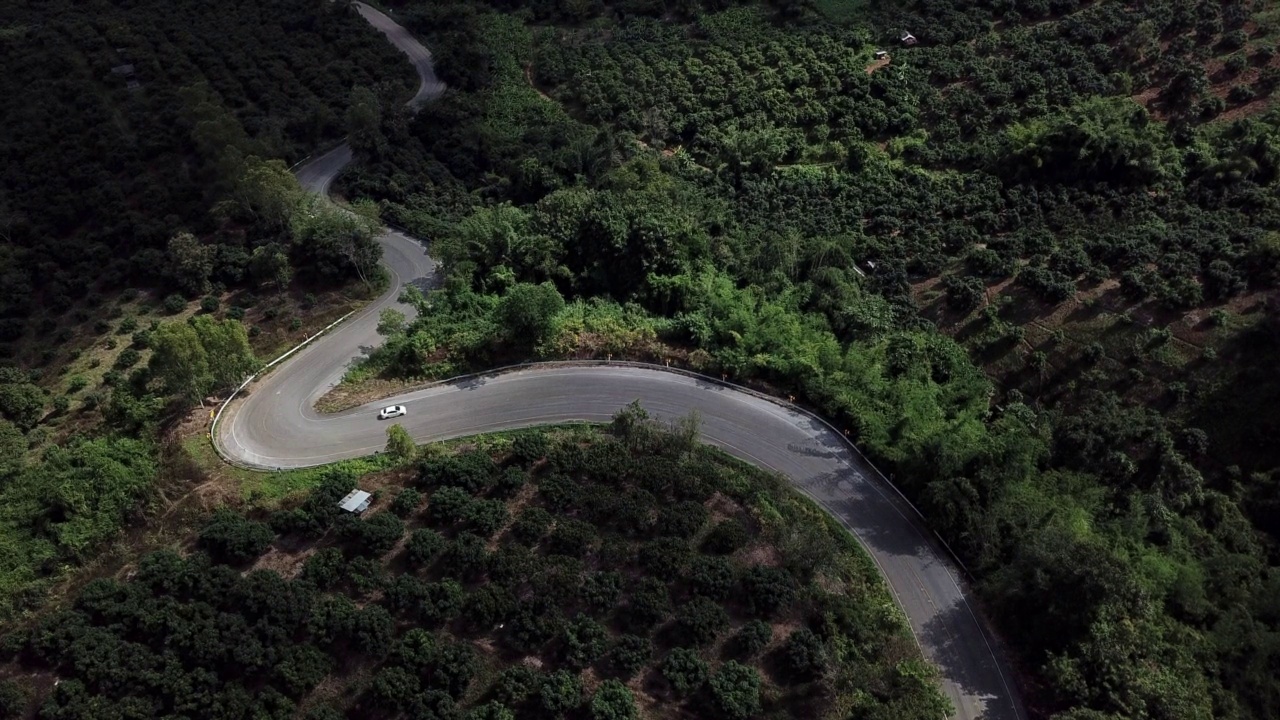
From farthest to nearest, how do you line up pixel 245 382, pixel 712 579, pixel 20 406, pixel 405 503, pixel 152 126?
pixel 152 126
pixel 20 406
pixel 245 382
pixel 405 503
pixel 712 579

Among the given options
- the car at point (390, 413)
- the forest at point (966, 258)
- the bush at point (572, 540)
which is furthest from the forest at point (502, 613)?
the forest at point (966, 258)

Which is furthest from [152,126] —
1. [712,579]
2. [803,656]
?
[803,656]

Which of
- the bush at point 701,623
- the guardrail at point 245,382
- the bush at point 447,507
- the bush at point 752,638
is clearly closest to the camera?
the bush at point 752,638

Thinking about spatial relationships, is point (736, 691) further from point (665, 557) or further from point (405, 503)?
point (405, 503)

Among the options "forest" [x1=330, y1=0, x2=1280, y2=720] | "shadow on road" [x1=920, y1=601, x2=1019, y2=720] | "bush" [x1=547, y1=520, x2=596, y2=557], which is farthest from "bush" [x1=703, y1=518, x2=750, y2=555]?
"forest" [x1=330, y1=0, x2=1280, y2=720]

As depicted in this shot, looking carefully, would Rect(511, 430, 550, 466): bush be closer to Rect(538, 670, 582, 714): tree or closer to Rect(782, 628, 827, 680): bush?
Rect(538, 670, 582, 714): tree

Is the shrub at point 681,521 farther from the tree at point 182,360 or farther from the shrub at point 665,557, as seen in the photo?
the tree at point 182,360

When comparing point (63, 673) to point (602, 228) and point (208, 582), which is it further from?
point (602, 228)
